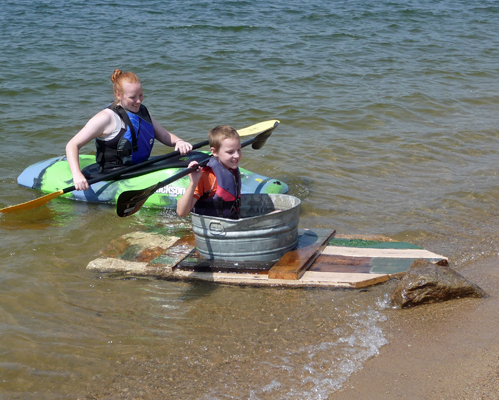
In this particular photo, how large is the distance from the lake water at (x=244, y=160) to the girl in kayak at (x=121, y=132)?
0.59 m

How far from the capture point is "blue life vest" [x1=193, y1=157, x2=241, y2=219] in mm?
3793

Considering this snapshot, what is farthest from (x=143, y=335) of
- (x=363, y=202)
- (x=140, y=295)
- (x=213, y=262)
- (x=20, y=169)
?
(x=20, y=169)

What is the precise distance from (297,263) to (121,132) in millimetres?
2059

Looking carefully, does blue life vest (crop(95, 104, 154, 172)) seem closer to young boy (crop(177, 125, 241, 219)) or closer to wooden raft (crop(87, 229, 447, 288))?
wooden raft (crop(87, 229, 447, 288))

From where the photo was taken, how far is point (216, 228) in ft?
12.0

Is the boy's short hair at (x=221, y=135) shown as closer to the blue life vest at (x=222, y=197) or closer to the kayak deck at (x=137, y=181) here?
the blue life vest at (x=222, y=197)

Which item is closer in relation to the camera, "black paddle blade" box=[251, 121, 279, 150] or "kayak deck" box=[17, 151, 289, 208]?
"kayak deck" box=[17, 151, 289, 208]

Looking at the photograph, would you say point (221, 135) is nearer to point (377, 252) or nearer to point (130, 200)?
point (130, 200)

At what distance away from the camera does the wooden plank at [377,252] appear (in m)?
3.81

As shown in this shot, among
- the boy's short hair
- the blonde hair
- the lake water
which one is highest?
the blonde hair

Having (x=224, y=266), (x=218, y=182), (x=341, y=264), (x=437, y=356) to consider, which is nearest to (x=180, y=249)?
(x=224, y=266)

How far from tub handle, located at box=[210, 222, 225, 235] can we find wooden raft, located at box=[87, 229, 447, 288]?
0.23 meters

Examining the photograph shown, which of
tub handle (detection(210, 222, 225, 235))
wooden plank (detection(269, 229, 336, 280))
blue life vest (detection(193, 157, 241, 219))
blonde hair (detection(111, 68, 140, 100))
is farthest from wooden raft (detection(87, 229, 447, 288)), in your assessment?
blonde hair (detection(111, 68, 140, 100))

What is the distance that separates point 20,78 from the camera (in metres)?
9.48
